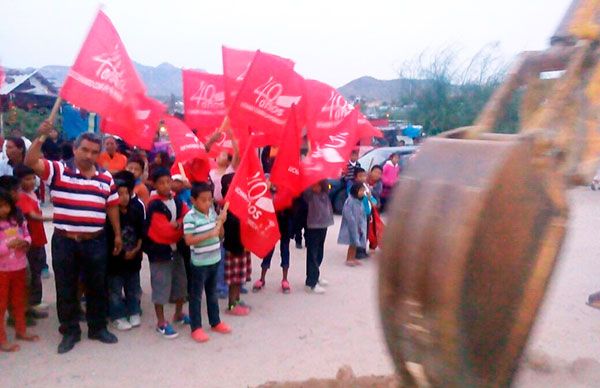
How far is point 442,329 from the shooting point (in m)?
2.09

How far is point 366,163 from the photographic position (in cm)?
1283

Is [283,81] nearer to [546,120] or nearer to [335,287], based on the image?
[335,287]

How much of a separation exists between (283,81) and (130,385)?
357cm

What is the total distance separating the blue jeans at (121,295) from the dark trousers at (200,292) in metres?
0.64

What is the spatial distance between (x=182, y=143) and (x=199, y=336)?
2.09 metres

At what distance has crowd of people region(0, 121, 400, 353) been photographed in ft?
16.3

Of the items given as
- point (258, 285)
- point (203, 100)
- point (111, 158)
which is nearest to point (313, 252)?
point (258, 285)

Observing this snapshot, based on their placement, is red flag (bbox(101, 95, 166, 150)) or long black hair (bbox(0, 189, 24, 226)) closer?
long black hair (bbox(0, 189, 24, 226))

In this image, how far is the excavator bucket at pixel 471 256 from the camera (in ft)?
6.79

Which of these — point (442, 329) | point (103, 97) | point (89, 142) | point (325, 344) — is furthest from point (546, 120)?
point (103, 97)

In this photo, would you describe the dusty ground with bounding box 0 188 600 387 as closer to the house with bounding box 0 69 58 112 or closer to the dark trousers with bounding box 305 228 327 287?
the dark trousers with bounding box 305 228 327 287

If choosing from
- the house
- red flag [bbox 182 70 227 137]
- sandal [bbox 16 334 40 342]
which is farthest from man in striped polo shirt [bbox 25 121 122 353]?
the house

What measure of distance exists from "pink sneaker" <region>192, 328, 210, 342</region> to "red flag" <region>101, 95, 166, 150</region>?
198 centimetres

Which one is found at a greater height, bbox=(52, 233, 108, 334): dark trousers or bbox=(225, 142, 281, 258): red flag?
bbox=(225, 142, 281, 258): red flag
